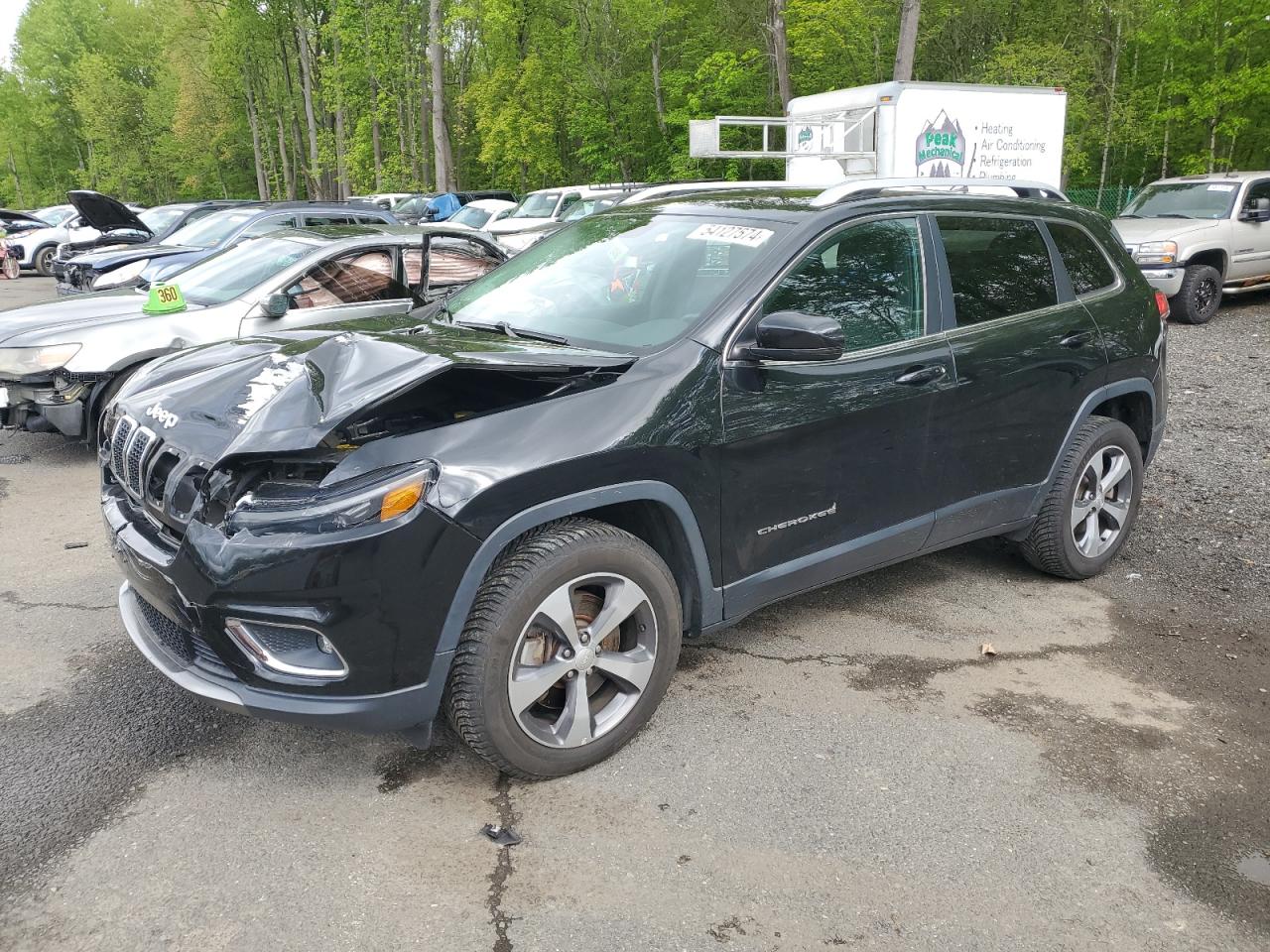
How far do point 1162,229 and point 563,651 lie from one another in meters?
12.3

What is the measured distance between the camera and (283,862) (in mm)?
2732

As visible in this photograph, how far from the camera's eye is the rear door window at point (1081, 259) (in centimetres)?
461

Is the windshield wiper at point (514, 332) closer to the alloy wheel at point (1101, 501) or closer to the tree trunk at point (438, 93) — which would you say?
the alloy wheel at point (1101, 501)

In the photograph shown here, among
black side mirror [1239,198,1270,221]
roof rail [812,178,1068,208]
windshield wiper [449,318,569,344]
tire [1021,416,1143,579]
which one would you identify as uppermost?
roof rail [812,178,1068,208]

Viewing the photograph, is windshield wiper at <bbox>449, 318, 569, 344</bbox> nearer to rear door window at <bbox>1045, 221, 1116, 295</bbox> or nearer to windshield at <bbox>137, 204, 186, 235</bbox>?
rear door window at <bbox>1045, 221, 1116, 295</bbox>

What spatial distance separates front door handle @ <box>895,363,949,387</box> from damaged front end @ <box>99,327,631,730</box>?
4.13 ft

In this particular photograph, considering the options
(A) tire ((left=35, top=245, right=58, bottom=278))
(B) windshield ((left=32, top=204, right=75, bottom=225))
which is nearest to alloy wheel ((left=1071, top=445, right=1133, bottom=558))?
(A) tire ((left=35, top=245, right=58, bottom=278))

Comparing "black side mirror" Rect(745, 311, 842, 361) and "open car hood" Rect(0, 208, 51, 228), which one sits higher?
"open car hood" Rect(0, 208, 51, 228)

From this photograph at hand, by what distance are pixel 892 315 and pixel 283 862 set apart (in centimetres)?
286

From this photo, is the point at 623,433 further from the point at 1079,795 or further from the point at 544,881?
the point at 1079,795

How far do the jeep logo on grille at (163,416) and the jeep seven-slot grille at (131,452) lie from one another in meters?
0.05

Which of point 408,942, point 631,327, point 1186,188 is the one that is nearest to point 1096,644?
point 631,327

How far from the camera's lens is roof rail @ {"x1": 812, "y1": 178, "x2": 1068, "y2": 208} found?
3932 mm

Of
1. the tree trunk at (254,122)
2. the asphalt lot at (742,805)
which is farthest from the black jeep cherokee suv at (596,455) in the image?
the tree trunk at (254,122)
